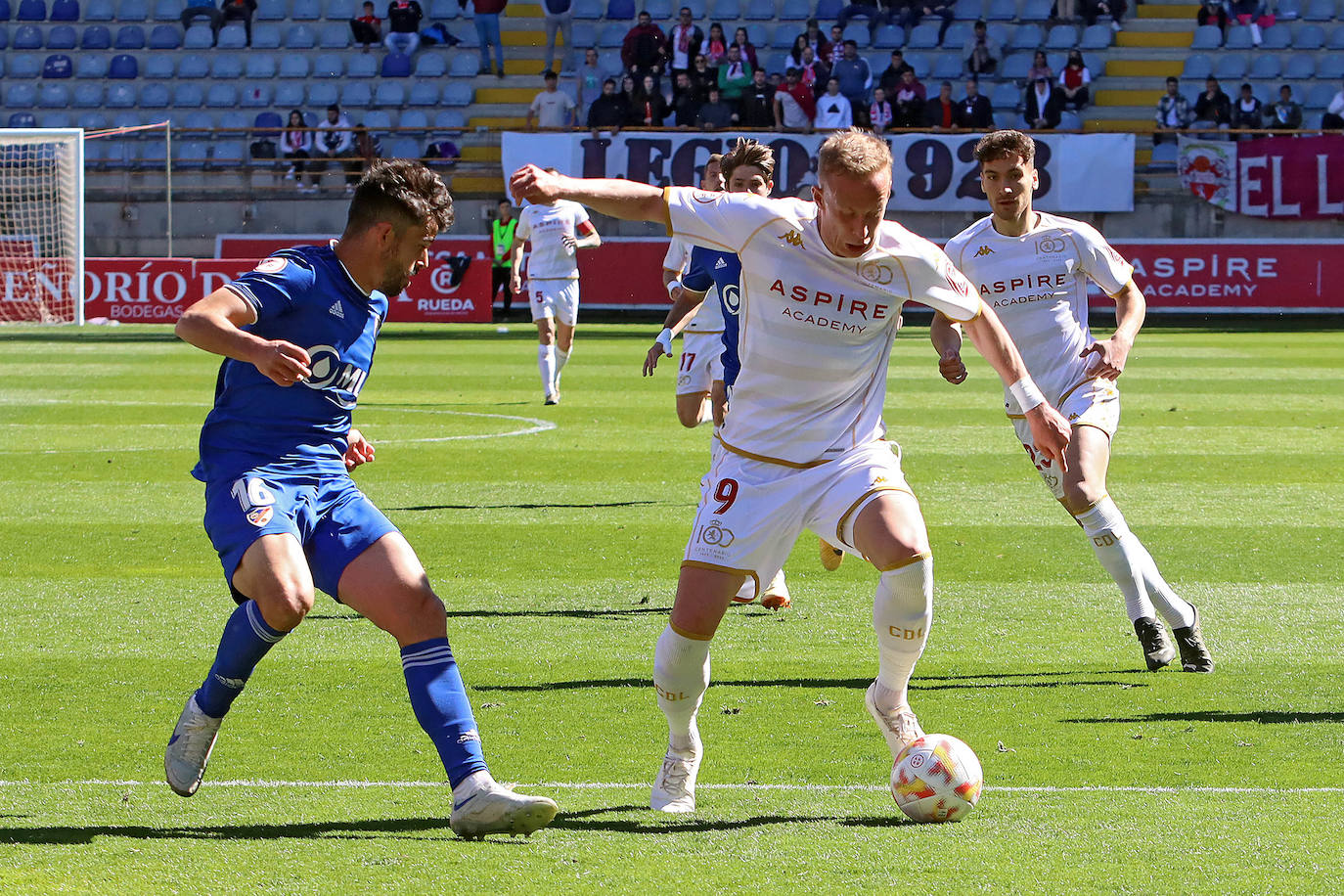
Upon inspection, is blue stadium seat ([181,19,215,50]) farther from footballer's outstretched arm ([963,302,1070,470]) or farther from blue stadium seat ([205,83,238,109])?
footballer's outstretched arm ([963,302,1070,470])

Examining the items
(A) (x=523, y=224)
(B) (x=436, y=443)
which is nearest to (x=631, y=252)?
(A) (x=523, y=224)

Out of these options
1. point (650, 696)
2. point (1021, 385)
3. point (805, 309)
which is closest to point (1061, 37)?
point (650, 696)

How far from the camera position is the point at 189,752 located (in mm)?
4898

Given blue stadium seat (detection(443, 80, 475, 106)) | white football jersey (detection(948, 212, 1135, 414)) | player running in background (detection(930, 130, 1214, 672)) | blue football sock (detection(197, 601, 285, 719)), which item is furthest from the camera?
blue stadium seat (detection(443, 80, 475, 106))

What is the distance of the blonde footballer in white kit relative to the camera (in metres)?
4.90

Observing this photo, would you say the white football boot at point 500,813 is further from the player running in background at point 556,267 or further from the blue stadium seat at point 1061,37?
the blue stadium seat at point 1061,37

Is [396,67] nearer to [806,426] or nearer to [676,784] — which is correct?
[806,426]

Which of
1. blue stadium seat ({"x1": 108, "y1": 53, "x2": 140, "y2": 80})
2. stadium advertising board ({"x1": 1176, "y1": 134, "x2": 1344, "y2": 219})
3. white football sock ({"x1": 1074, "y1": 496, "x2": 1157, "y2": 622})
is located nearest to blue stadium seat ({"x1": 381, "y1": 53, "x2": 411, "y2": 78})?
blue stadium seat ({"x1": 108, "y1": 53, "x2": 140, "y2": 80})

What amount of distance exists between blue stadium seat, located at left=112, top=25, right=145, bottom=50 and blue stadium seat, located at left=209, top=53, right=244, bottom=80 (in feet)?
6.20

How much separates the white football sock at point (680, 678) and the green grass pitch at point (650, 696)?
24cm

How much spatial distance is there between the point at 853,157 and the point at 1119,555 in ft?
9.38

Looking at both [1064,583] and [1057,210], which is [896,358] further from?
[1064,583]

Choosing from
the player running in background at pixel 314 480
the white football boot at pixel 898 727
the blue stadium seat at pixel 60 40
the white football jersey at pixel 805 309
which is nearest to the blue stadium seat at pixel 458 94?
the blue stadium seat at pixel 60 40

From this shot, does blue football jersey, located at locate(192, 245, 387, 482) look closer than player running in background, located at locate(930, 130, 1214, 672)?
Yes
